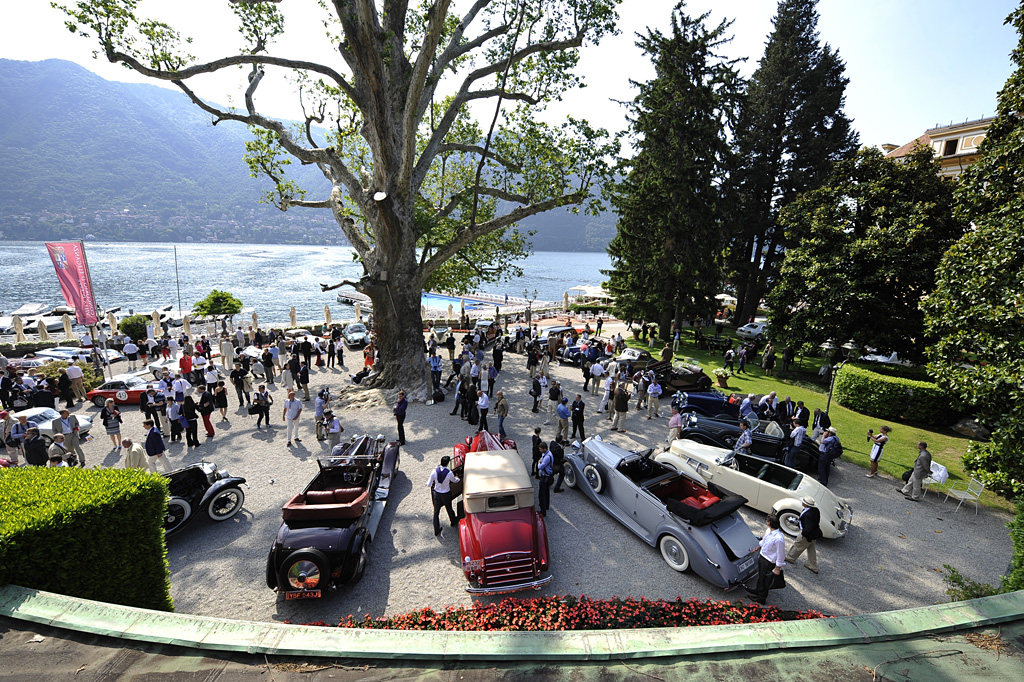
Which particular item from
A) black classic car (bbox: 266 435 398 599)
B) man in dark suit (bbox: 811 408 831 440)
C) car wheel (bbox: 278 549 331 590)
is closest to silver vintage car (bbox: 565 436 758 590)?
→ black classic car (bbox: 266 435 398 599)

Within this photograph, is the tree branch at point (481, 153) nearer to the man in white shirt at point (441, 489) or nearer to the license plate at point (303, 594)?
the man in white shirt at point (441, 489)

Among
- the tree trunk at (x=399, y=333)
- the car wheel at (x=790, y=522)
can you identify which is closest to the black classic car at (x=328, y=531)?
the car wheel at (x=790, y=522)

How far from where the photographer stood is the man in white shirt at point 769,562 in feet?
23.8

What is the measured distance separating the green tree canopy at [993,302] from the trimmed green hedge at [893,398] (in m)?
5.51

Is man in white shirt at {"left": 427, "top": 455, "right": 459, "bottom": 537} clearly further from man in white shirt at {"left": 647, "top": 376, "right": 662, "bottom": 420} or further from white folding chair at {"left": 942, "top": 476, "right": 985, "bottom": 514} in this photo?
white folding chair at {"left": 942, "top": 476, "right": 985, "bottom": 514}

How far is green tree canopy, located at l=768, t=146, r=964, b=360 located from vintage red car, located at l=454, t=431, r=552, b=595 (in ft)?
54.5

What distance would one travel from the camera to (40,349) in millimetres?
24859

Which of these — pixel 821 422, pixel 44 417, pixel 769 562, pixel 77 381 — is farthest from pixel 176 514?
pixel 821 422

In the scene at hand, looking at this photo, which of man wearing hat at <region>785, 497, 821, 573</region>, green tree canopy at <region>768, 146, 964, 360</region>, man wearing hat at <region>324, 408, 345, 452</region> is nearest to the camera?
man wearing hat at <region>785, 497, 821, 573</region>

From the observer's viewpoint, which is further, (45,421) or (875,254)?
(875,254)

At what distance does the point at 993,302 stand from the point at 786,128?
83.4 feet

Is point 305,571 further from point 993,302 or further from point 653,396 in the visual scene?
point 993,302

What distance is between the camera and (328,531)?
767 centimetres

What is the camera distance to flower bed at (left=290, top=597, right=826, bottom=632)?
640 centimetres
